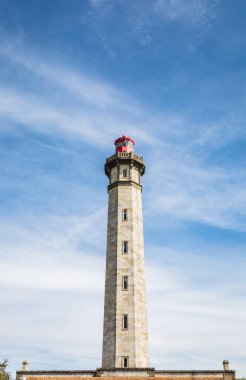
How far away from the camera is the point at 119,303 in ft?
115

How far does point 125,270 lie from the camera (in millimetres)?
36562

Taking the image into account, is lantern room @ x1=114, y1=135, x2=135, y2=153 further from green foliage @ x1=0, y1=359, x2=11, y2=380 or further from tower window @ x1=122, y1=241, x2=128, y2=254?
green foliage @ x1=0, y1=359, x2=11, y2=380

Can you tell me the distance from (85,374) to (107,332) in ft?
13.8

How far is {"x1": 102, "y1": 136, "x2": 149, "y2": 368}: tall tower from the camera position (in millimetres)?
33562

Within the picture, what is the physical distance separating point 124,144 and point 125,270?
15.1m

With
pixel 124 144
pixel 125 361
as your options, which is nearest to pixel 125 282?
pixel 125 361

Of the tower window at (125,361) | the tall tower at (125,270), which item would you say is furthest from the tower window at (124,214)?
the tower window at (125,361)

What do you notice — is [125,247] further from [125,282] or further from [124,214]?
[124,214]

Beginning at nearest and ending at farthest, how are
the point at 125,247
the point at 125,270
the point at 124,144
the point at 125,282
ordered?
the point at 125,282 < the point at 125,270 < the point at 125,247 < the point at 124,144

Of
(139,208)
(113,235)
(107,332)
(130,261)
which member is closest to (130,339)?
(107,332)

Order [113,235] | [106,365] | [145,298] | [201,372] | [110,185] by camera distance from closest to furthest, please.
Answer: [201,372] < [106,365] < [145,298] < [113,235] < [110,185]

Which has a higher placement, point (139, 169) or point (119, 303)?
point (139, 169)

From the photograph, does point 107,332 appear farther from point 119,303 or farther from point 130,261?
point 130,261

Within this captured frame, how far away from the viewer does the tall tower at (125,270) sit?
33.6 metres
